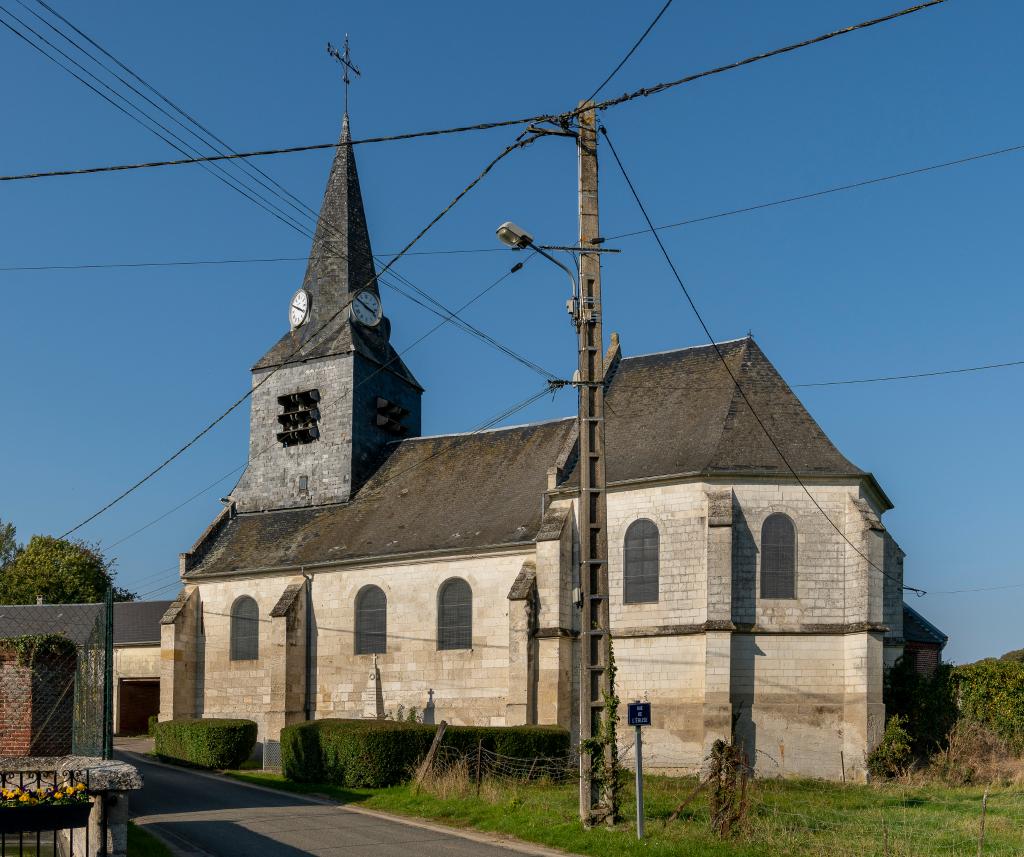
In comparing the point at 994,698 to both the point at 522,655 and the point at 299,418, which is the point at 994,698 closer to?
the point at 522,655

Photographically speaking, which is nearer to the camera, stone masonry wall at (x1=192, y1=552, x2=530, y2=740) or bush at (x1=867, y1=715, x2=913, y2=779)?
bush at (x1=867, y1=715, x2=913, y2=779)

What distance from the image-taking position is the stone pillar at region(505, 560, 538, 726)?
1007 inches

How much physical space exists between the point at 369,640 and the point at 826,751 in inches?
484

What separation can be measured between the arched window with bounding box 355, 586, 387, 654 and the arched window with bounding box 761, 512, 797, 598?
10.5m

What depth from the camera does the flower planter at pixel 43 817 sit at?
823 cm

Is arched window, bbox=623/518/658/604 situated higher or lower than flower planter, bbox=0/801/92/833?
higher

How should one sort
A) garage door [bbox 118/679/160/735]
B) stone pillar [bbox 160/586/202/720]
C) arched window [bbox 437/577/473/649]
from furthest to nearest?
garage door [bbox 118/679/160/735] → stone pillar [bbox 160/586/202/720] → arched window [bbox 437/577/473/649]

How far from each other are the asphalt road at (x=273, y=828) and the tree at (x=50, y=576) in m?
33.8

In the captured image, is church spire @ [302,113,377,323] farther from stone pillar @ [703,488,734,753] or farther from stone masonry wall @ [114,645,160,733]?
stone pillar @ [703,488,734,753]

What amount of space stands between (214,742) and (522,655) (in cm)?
827

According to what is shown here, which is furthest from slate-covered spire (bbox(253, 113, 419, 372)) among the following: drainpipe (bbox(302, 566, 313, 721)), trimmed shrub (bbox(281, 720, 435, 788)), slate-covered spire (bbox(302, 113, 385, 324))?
trimmed shrub (bbox(281, 720, 435, 788))

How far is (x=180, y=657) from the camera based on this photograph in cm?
3266

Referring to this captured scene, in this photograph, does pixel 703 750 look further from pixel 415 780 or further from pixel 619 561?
pixel 415 780

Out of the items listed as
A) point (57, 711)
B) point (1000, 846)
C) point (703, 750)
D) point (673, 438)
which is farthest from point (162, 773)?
point (1000, 846)
